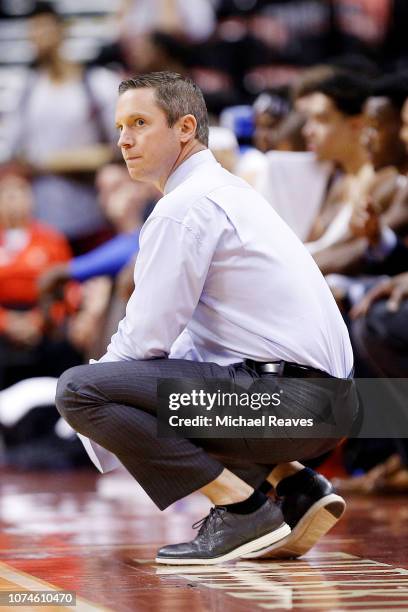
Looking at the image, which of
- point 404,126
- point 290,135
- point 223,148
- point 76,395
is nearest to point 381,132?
point 404,126

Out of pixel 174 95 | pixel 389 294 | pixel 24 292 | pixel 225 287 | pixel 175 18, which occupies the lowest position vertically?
pixel 24 292

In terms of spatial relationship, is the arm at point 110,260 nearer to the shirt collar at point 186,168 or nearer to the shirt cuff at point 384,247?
the shirt cuff at point 384,247

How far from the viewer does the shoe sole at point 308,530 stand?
3.04m

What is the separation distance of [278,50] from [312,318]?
532 centimetres

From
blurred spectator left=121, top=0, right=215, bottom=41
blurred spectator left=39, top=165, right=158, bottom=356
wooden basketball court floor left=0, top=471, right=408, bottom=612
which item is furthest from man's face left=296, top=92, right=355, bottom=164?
blurred spectator left=121, top=0, right=215, bottom=41

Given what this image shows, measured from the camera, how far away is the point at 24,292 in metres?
6.99

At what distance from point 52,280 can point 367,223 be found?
1.93 m

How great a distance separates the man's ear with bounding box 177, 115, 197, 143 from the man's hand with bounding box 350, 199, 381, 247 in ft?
4.16

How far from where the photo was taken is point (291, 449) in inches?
117

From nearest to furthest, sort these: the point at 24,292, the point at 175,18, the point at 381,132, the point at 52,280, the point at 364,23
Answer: the point at 381,132 < the point at 52,280 < the point at 24,292 < the point at 364,23 < the point at 175,18

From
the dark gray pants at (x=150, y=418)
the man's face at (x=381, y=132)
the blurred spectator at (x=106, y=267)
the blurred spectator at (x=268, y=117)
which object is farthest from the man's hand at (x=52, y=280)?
the dark gray pants at (x=150, y=418)

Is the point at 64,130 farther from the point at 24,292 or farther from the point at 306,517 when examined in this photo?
the point at 306,517

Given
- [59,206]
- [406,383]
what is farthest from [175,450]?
[59,206]

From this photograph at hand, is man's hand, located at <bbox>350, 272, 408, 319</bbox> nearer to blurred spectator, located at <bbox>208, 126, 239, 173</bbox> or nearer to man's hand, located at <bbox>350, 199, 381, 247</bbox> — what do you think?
man's hand, located at <bbox>350, 199, 381, 247</bbox>
